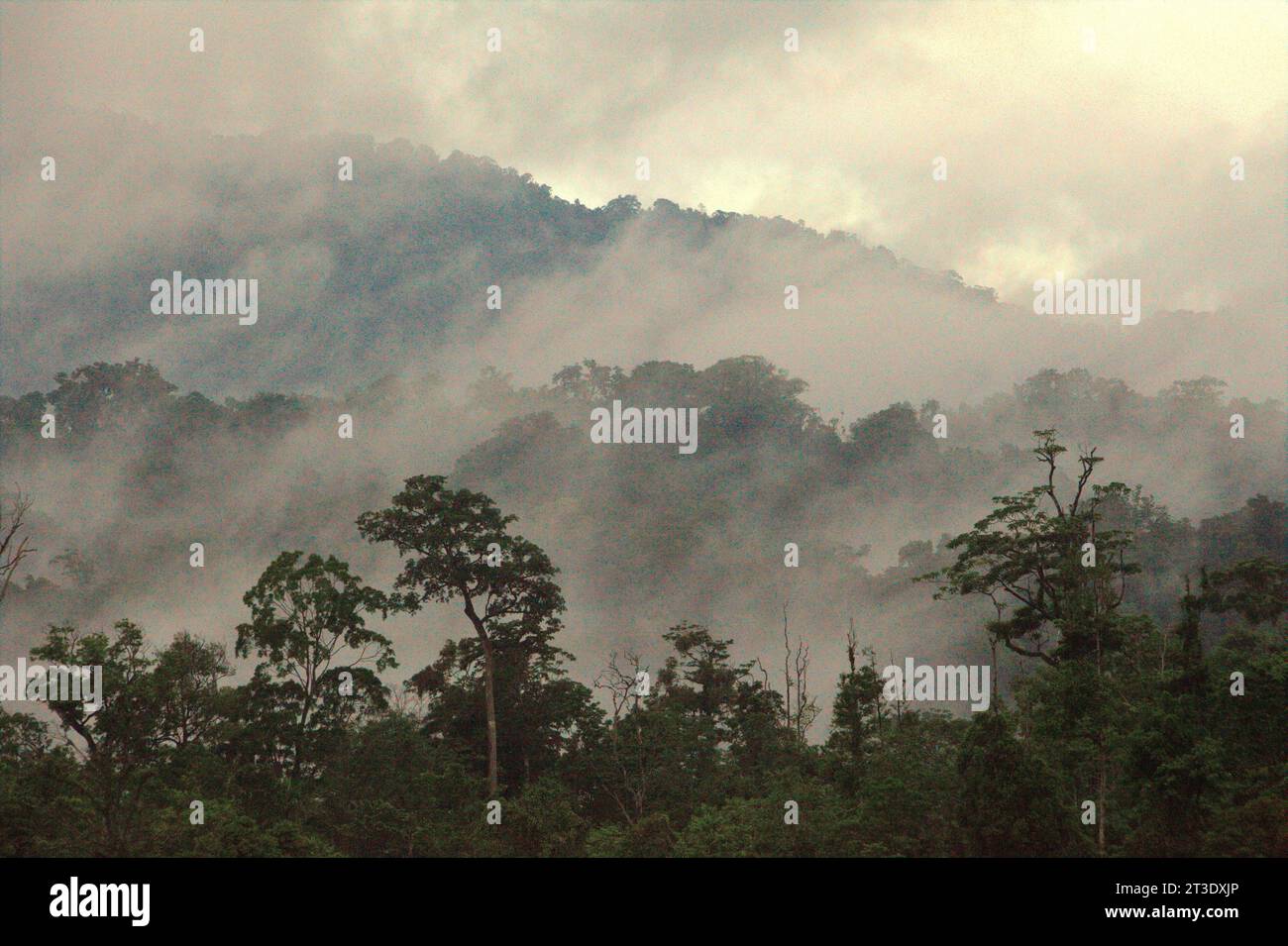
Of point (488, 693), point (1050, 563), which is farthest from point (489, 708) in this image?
point (1050, 563)

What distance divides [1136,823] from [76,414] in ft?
331

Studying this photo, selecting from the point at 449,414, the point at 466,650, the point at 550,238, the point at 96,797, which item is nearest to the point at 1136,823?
the point at 466,650

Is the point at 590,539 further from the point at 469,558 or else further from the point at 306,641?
the point at 306,641

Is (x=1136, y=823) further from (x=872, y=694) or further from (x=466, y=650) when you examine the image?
(x=466, y=650)

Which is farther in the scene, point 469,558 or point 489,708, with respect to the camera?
point 469,558

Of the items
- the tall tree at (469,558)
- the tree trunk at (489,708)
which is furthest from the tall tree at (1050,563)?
the tree trunk at (489,708)

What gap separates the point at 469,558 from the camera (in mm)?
42594

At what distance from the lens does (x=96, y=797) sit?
31984mm

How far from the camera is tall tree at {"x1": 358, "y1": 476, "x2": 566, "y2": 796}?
4228 centimetres

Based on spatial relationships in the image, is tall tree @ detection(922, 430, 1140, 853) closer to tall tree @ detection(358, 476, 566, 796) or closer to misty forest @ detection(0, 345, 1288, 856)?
misty forest @ detection(0, 345, 1288, 856)

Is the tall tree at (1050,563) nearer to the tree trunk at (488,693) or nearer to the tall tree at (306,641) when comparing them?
the tree trunk at (488,693)

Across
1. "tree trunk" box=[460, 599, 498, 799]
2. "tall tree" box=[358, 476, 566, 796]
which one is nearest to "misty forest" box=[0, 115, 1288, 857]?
"tall tree" box=[358, 476, 566, 796]

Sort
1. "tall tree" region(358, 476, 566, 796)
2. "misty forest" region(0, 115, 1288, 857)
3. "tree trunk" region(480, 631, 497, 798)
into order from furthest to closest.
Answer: "tall tree" region(358, 476, 566, 796) < "tree trunk" region(480, 631, 497, 798) < "misty forest" region(0, 115, 1288, 857)

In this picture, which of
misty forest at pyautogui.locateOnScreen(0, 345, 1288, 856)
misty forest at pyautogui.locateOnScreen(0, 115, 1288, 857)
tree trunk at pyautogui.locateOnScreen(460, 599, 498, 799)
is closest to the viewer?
misty forest at pyautogui.locateOnScreen(0, 345, 1288, 856)
